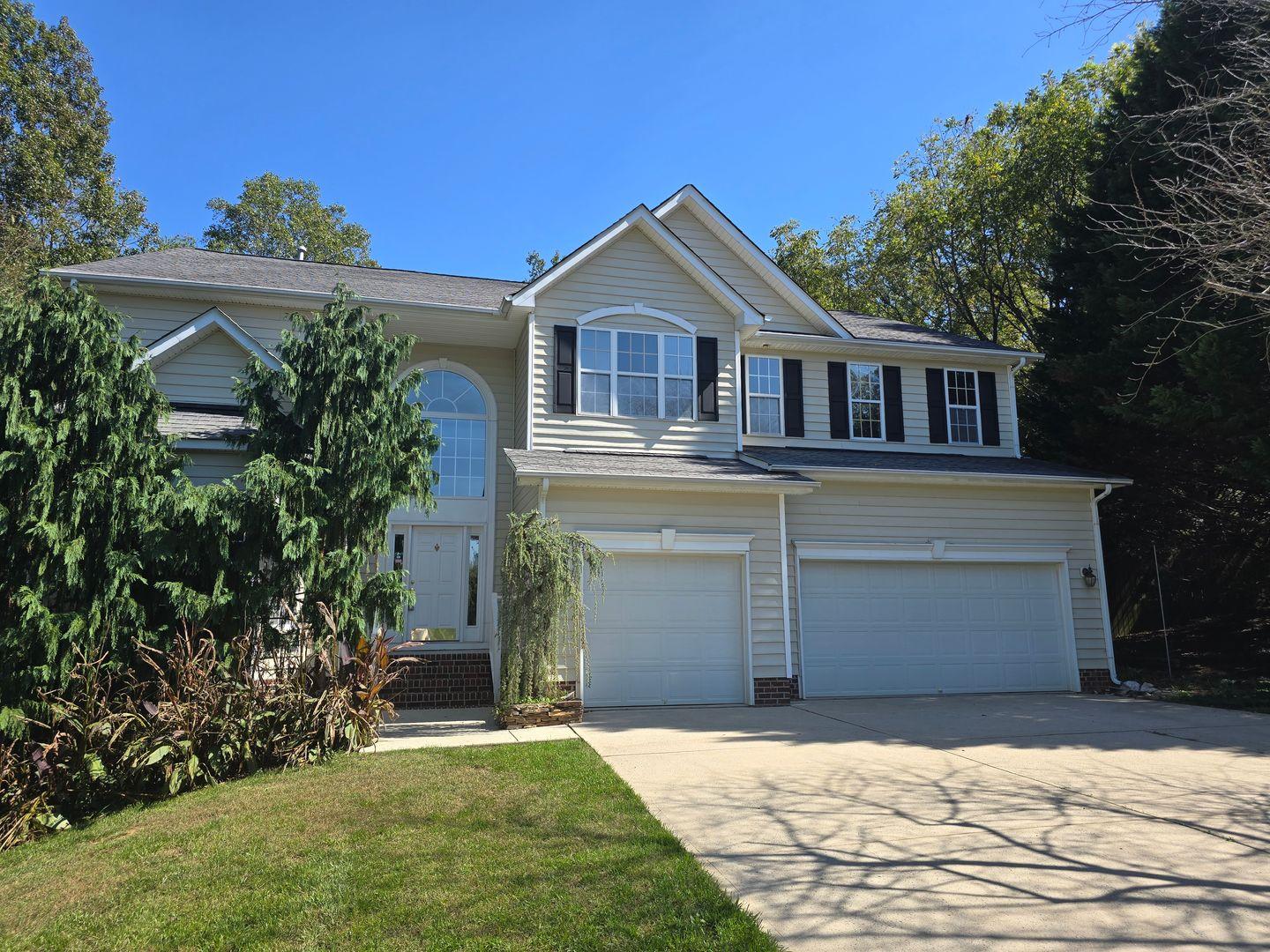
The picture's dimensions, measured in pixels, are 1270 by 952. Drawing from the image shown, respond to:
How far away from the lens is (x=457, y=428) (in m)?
14.1

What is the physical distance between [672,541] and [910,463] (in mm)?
5075

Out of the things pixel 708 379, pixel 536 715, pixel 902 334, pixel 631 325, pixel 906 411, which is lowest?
pixel 536 715

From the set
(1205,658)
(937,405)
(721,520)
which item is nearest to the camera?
(721,520)

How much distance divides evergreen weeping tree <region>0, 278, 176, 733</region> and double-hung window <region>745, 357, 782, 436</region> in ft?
31.5

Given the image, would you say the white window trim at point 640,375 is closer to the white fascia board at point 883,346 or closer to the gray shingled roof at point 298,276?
the white fascia board at point 883,346

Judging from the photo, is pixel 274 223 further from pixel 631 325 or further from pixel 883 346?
pixel 883 346

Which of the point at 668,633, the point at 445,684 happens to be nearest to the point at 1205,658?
the point at 668,633

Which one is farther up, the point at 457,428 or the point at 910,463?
the point at 457,428

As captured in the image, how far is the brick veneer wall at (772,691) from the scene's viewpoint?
458 inches

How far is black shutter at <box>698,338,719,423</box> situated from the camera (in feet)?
43.2

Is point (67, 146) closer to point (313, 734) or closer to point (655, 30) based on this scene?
point (655, 30)

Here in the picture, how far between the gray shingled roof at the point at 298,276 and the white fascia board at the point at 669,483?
13.2 ft

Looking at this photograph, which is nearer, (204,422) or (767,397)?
(204,422)

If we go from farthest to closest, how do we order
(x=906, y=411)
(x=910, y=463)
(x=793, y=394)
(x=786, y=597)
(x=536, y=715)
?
(x=906, y=411), (x=793, y=394), (x=910, y=463), (x=786, y=597), (x=536, y=715)
